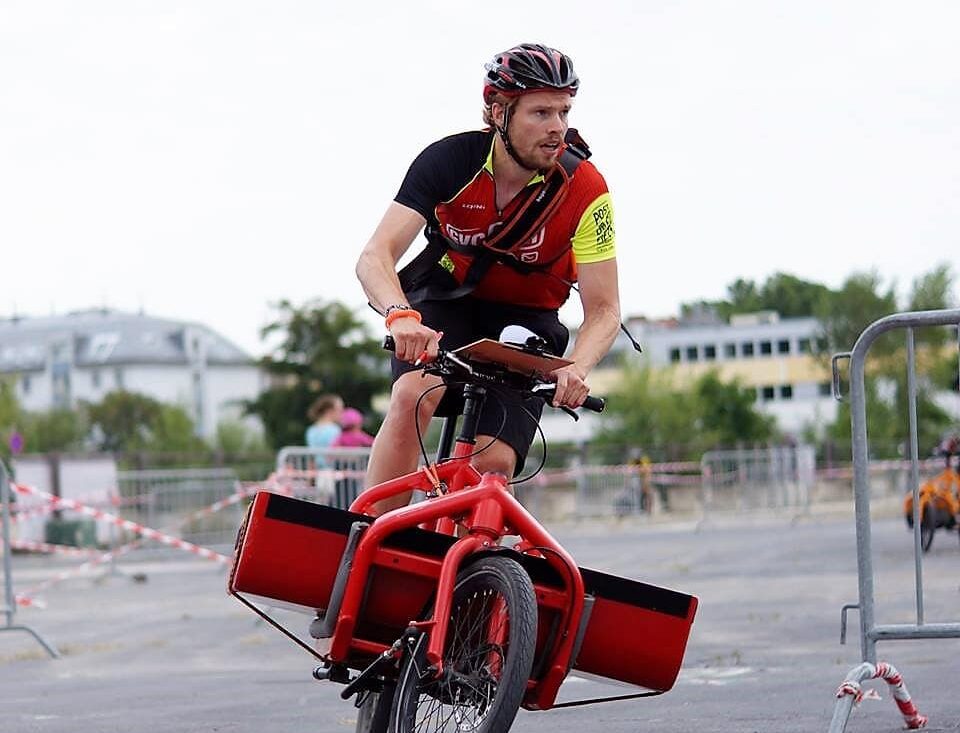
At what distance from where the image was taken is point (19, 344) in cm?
16638

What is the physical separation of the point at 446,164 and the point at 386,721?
167cm

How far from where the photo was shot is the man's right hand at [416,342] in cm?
491

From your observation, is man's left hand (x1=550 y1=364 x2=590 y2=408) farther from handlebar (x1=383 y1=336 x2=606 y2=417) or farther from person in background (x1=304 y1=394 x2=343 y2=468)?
person in background (x1=304 y1=394 x2=343 y2=468)

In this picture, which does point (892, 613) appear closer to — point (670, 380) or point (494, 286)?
point (494, 286)

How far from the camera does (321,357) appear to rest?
70.1 meters

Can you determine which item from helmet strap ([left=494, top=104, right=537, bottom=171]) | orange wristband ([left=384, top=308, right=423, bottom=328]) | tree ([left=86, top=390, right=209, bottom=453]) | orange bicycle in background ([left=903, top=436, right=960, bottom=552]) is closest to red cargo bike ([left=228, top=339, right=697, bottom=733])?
orange wristband ([left=384, top=308, right=423, bottom=328])

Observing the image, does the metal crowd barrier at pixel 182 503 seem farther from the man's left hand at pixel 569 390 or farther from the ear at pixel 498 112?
the man's left hand at pixel 569 390

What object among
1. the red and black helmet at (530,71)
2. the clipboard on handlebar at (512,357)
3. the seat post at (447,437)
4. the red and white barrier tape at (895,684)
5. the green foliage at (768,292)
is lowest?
the red and white barrier tape at (895,684)

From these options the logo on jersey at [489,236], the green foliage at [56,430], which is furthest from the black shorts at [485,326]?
the green foliage at [56,430]

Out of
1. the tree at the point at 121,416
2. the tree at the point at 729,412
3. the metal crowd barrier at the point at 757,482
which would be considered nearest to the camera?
the metal crowd barrier at the point at 757,482

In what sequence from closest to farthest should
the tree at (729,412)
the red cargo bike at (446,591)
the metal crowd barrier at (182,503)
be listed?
the red cargo bike at (446,591)
the metal crowd barrier at (182,503)
the tree at (729,412)

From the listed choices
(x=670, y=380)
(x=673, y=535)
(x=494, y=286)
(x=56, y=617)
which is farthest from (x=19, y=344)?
(x=494, y=286)

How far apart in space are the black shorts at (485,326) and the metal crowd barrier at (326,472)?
316 inches

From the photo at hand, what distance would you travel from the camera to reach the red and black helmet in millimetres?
5242
